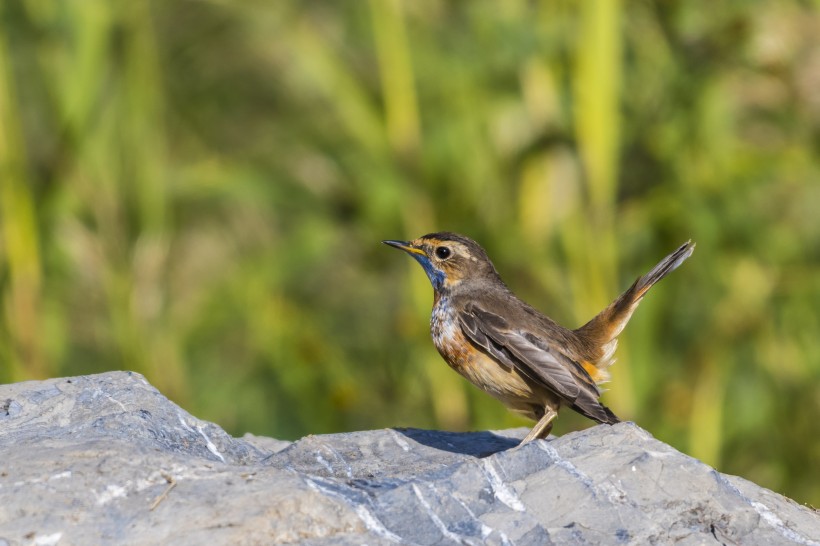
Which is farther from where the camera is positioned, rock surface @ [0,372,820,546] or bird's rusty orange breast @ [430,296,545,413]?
bird's rusty orange breast @ [430,296,545,413]

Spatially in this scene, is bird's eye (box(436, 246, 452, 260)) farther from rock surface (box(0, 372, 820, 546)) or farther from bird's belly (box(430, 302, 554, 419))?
rock surface (box(0, 372, 820, 546))

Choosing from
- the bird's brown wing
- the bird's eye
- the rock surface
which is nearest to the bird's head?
the bird's eye

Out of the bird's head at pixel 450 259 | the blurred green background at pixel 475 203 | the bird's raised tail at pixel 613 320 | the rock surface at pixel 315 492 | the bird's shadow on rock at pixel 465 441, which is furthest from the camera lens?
the blurred green background at pixel 475 203

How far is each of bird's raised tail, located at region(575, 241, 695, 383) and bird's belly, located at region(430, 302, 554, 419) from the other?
1.28 feet

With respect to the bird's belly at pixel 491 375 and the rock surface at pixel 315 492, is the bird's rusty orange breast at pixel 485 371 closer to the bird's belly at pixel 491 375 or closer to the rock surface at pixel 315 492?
the bird's belly at pixel 491 375

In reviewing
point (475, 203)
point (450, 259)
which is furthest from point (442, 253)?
point (475, 203)

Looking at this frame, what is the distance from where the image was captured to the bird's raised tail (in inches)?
268

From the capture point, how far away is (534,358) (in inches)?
253

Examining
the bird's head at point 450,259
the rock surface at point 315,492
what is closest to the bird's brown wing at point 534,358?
the bird's head at point 450,259

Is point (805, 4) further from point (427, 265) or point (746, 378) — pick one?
point (427, 265)

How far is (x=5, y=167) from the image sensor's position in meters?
8.59

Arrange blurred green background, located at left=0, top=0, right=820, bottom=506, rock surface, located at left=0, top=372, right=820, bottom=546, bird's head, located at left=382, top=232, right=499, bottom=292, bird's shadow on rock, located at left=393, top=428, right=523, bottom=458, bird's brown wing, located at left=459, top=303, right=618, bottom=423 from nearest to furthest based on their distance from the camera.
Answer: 1. rock surface, located at left=0, top=372, right=820, bottom=546
2. bird's brown wing, located at left=459, top=303, right=618, bottom=423
3. bird's shadow on rock, located at left=393, top=428, right=523, bottom=458
4. bird's head, located at left=382, top=232, right=499, bottom=292
5. blurred green background, located at left=0, top=0, right=820, bottom=506

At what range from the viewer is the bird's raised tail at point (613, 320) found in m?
6.80

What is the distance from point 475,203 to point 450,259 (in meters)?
1.71
